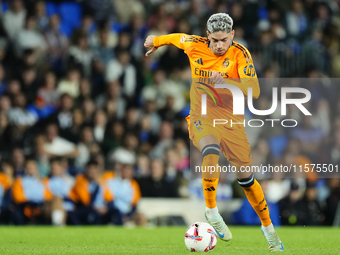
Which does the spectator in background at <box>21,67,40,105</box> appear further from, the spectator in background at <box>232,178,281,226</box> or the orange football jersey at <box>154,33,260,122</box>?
the orange football jersey at <box>154,33,260,122</box>

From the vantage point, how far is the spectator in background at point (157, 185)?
42.6 ft

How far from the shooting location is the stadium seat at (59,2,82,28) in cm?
1605

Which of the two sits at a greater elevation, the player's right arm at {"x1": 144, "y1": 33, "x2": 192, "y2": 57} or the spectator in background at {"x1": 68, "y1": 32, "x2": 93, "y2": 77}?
the spectator in background at {"x1": 68, "y1": 32, "x2": 93, "y2": 77}

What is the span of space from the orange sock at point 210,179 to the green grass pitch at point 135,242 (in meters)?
0.62

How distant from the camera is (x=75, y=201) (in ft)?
40.7

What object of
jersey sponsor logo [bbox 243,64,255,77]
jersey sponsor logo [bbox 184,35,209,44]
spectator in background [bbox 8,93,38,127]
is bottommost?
spectator in background [bbox 8,93,38,127]

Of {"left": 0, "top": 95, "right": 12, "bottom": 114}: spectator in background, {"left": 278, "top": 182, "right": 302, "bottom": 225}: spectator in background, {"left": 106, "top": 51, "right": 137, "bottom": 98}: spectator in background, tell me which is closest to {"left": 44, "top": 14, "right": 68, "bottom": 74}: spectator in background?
{"left": 106, "top": 51, "right": 137, "bottom": 98}: spectator in background

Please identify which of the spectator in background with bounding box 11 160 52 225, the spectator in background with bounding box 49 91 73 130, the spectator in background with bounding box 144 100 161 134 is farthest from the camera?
the spectator in background with bounding box 144 100 161 134

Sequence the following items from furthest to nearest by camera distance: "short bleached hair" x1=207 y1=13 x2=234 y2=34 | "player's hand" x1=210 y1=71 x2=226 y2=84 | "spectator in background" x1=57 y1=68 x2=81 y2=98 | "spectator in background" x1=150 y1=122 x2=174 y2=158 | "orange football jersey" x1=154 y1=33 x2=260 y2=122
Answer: "spectator in background" x1=57 y1=68 x2=81 y2=98
"spectator in background" x1=150 y1=122 x2=174 y2=158
"orange football jersey" x1=154 y1=33 x2=260 y2=122
"short bleached hair" x1=207 y1=13 x2=234 y2=34
"player's hand" x1=210 y1=71 x2=226 y2=84

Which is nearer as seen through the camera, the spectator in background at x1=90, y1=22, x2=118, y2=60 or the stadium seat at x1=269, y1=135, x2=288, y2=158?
the stadium seat at x1=269, y1=135, x2=288, y2=158

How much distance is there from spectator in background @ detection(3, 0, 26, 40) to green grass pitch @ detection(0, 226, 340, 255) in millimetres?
5970

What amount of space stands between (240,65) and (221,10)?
9809 mm

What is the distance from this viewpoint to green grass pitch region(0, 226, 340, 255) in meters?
7.25

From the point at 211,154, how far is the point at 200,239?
996 mm
